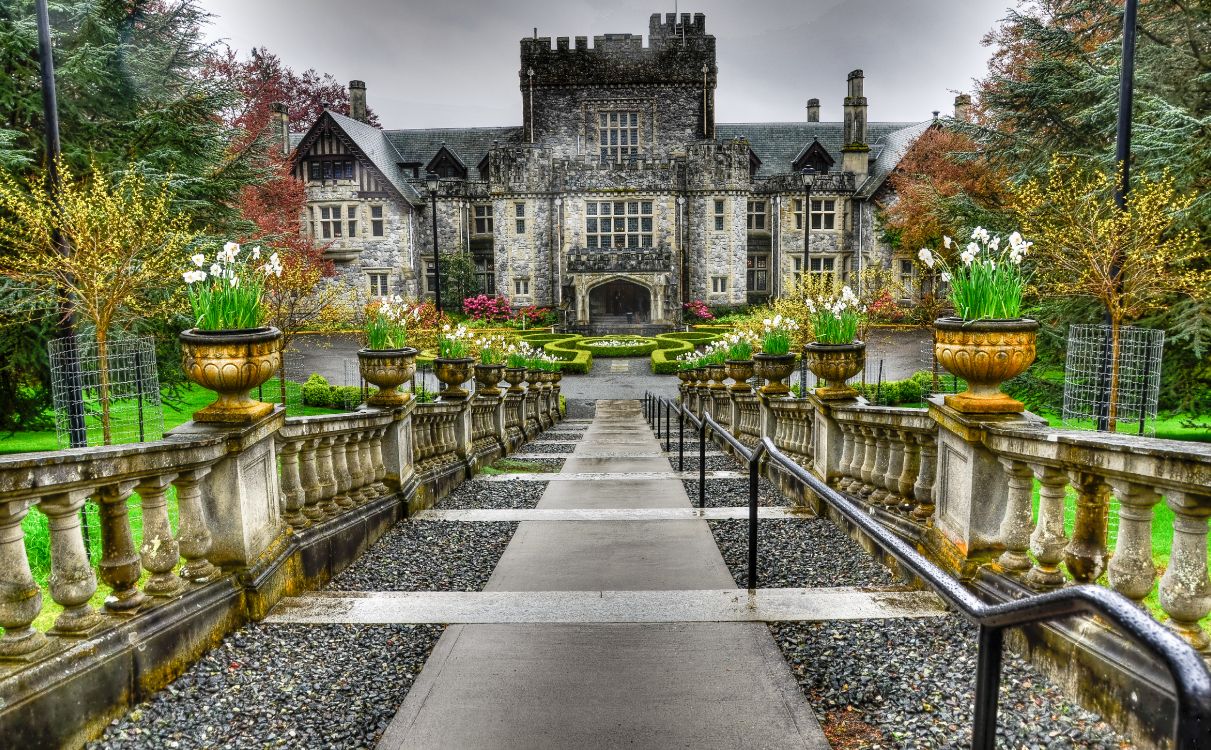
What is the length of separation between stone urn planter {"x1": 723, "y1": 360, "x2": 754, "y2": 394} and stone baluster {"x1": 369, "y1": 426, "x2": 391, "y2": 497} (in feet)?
23.2

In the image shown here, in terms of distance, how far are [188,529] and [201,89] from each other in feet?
46.8

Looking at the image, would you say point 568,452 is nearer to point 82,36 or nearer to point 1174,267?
point 1174,267

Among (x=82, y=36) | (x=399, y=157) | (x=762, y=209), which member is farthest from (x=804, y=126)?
(x=82, y=36)

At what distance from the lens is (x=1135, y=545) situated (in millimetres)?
2764

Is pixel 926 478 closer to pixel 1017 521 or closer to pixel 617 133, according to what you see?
pixel 1017 521

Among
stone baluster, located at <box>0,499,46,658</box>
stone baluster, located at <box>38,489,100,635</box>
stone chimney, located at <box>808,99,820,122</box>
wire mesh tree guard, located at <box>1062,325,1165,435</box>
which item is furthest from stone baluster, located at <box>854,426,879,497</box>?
stone chimney, located at <box>808,99,820,122</box>

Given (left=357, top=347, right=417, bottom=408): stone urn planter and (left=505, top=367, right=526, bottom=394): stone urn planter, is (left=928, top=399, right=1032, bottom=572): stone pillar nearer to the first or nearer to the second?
(left=357, top=347, right=417, bottom=408): stone urn planter

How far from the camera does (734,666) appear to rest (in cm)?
338

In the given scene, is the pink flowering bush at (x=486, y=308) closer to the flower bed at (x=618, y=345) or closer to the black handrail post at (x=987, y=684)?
the flower bed at (x=618, y=345)

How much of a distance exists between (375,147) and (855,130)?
1200 inches

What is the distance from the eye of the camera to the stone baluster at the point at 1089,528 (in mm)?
3082

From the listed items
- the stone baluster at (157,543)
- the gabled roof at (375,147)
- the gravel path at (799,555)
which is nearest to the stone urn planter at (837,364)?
the gravel path at (799,555)

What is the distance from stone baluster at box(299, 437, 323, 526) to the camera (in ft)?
16.2

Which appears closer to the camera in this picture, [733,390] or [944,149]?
[733,390]
